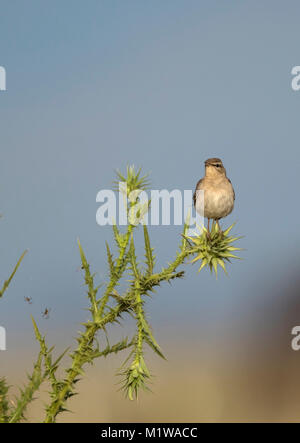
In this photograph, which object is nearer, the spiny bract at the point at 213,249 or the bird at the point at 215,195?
the spiny bract at the point at 213,249

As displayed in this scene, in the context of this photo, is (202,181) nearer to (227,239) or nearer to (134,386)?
(227,239)

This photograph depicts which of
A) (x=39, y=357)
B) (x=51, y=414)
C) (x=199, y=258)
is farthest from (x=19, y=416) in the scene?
(x=199, y=258)

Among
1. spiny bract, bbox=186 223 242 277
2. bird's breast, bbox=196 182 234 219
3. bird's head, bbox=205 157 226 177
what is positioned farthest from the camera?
bird's head, bbox=205 157 226 177

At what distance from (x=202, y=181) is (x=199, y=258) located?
252 inches

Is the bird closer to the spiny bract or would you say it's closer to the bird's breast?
the bird's breast

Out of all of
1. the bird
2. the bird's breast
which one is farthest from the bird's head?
the bird's breast

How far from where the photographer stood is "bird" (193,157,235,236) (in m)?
10.7

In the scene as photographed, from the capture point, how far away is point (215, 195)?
10.9 meters

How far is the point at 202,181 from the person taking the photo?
1206 centimetres

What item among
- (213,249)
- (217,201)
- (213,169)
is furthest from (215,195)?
(213,249)

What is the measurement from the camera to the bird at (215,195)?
35.2ft

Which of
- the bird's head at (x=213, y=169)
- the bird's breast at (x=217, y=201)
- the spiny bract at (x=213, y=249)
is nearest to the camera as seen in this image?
the spiny bract at (x=213, y=249)

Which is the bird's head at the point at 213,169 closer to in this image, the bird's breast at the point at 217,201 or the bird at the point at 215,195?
the bird at the point at 215,195

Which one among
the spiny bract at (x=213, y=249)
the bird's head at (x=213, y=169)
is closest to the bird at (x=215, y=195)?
the bird's head at (x=213, y=169)
